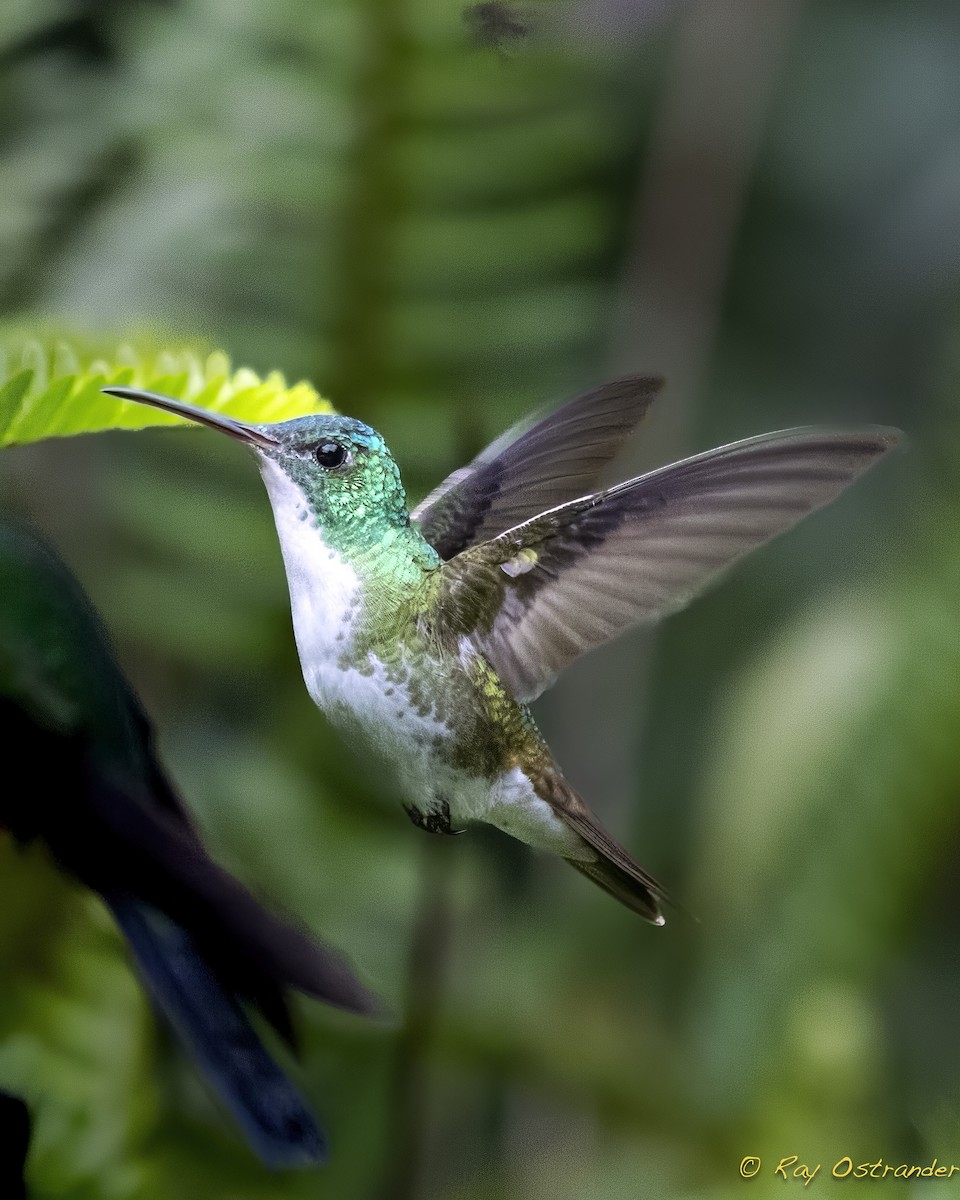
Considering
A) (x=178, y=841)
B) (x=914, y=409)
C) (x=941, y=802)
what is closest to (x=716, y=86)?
(x=914, y=409)

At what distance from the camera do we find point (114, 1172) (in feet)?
3.06

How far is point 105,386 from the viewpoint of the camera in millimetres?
515

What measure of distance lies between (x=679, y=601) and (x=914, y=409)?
4.35 ft

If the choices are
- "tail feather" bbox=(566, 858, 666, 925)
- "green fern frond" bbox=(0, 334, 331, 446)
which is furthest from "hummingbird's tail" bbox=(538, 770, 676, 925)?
"green fern frond" bbox=(0, 334, 331, 446)

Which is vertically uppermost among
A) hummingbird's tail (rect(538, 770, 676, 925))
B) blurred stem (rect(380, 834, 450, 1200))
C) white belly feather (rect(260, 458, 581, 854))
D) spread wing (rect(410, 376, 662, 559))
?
spread wing (rect(410, 376, 662, 559))

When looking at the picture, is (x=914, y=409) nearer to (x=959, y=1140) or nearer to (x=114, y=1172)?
(x=959, y=1140)

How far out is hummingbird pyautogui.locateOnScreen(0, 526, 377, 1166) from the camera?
52 centimetres

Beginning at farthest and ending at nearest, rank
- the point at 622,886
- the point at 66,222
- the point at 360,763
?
1. the point at 66,222
2. the point at 360,763
3. the point at 622,886

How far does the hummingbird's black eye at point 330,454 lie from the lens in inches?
21.8

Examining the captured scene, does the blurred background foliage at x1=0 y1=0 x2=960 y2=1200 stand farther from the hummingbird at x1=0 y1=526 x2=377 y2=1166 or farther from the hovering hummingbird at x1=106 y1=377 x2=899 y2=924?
the hummingbird at x1=0 y1=526 x2=377 y2=1166

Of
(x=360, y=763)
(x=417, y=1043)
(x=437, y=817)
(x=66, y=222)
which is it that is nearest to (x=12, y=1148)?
(x=437, y=817)

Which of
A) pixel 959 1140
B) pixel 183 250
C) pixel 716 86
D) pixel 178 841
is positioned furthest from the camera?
pixel 716 86

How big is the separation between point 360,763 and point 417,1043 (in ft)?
1.04

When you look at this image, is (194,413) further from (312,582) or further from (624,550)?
(624,550)
